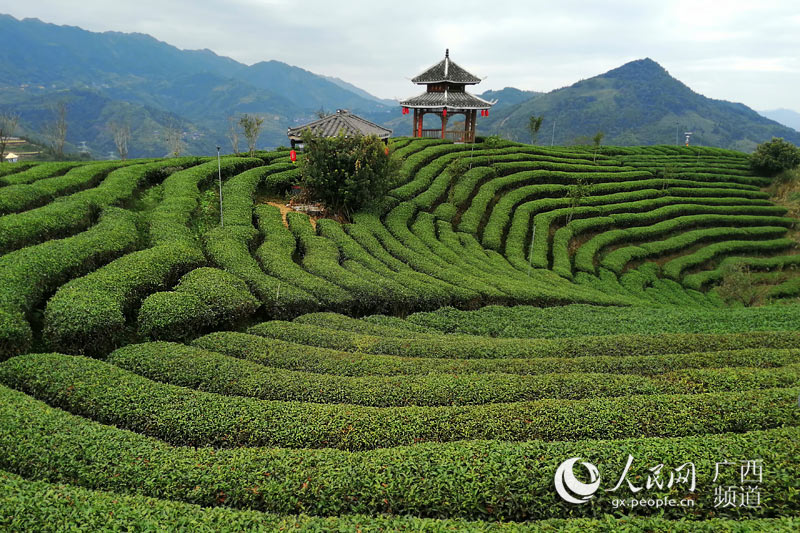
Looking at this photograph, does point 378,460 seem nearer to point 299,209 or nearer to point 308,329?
point 308,329

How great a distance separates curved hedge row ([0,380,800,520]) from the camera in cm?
516

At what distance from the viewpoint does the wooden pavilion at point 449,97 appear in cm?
3544

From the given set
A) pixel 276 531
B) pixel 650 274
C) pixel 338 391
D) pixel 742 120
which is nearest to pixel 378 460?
pixel 276 531

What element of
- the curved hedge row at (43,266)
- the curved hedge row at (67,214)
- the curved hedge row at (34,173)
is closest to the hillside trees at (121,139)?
the curved hedge row at (34,173)

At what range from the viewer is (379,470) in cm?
543

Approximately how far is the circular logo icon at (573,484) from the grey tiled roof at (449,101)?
33283mm

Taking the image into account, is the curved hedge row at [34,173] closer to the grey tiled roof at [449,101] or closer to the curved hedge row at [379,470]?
the curved hedge row at [379,470]

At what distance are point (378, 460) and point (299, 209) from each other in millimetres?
17800

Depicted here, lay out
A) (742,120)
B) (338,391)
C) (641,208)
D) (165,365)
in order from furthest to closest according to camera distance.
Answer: (742,120) < (641,208) < (165,365) < (338,391)

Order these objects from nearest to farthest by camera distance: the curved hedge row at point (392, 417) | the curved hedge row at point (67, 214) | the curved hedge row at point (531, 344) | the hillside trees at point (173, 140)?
the curved hedge row at point (392, 417), the curved hedge row at point (531, 344), the curved hedge row at point (67, 214), the hillside trees at point (173, 140)

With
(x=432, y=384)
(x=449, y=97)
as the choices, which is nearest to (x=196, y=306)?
(x=432, y=384)

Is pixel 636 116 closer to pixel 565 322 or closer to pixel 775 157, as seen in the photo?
pixel 775 157

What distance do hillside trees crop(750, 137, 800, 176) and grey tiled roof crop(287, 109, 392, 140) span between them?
31492 millimetres

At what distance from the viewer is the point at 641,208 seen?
29.3 metres
